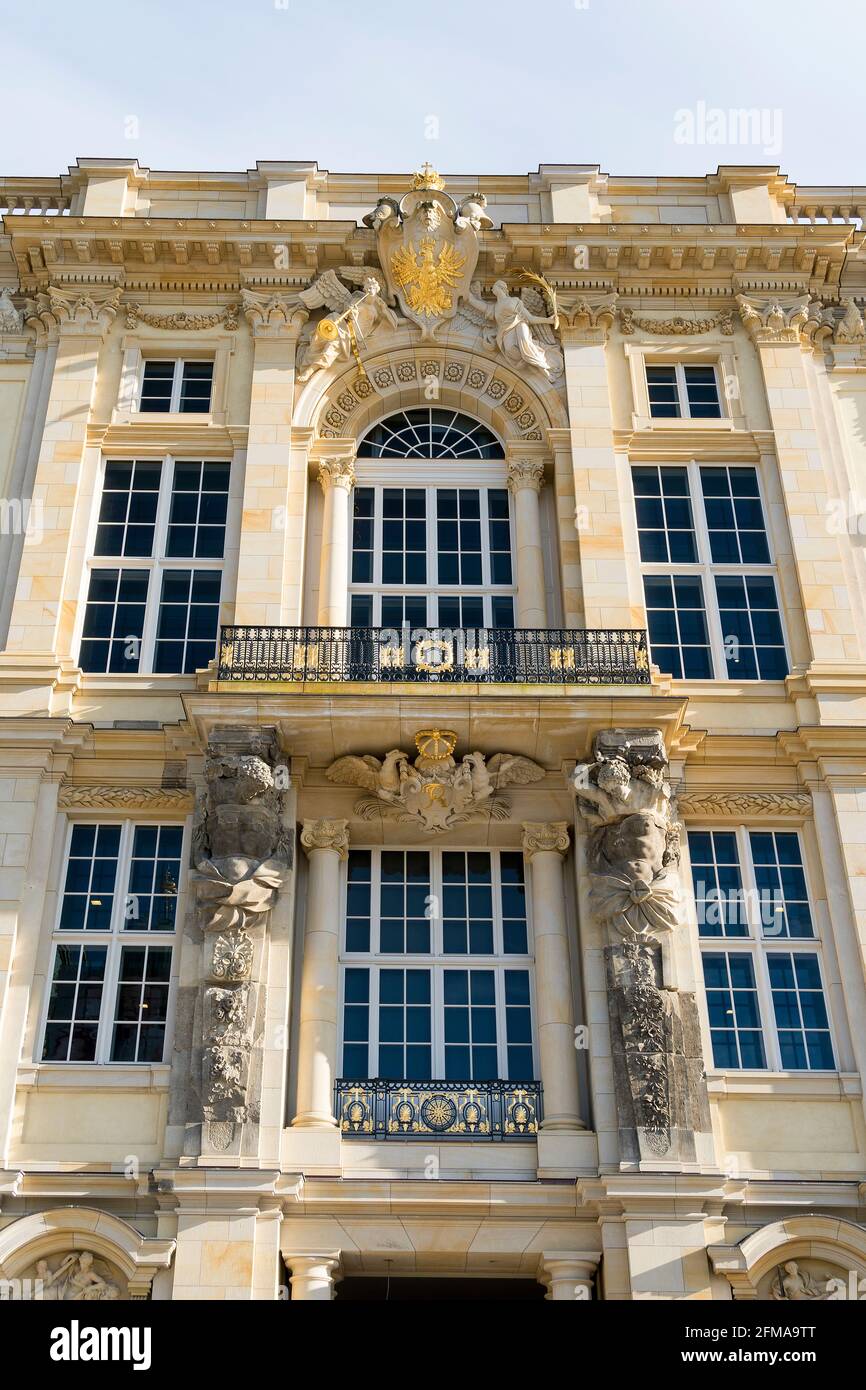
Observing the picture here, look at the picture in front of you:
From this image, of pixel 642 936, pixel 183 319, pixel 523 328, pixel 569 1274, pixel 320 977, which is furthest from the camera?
pixel 183 319

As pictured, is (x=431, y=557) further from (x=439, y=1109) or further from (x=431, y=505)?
(x=439, y=1109)

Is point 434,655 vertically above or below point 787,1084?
above

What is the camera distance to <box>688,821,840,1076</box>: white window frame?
17359 mm

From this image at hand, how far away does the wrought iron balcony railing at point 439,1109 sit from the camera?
16.8m

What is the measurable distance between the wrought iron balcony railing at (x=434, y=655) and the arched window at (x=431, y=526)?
154cm

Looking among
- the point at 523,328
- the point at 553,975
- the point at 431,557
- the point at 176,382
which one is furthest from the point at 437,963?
the point at 176,382

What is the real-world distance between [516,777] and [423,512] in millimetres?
5180

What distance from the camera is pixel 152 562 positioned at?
2122cm

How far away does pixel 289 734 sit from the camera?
18.4m

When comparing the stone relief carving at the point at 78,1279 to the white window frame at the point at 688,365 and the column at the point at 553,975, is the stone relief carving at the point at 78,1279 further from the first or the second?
the white window frame at the point at 688,365

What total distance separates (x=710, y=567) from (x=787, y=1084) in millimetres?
7703

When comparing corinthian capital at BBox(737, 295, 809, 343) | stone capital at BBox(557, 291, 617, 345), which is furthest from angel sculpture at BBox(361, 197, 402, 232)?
corinthian capital at BBox(737, 295, 809, 343)
